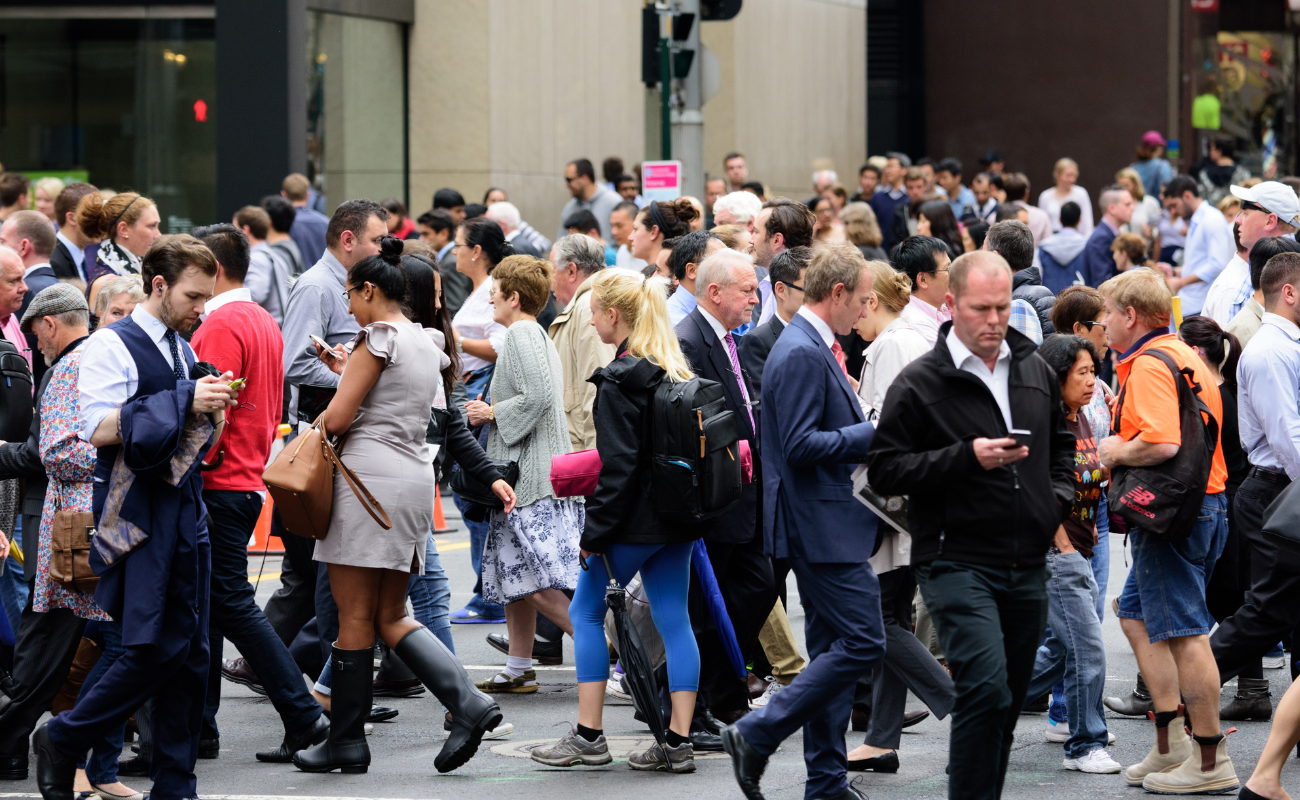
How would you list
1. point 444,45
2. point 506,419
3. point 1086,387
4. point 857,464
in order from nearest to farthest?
point 857,464 < point 1086,387 < point 506,419 < point 444,45

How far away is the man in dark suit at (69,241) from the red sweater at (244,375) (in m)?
3.22

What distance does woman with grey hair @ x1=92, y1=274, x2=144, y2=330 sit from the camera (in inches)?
275

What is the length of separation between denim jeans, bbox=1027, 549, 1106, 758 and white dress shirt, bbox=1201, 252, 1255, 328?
3.15m

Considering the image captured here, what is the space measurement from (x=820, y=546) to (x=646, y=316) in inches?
48.9

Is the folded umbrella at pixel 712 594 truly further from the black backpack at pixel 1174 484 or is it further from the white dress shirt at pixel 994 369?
the white dress shirt at pixel 994 369

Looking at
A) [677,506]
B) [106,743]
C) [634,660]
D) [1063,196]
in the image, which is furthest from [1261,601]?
[1063,196]

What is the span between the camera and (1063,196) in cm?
1973

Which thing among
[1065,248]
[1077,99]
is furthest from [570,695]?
[1077,99]

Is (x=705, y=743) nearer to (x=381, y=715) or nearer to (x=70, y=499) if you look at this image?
(x=381, y=715)

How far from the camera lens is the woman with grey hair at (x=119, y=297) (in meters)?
7.00

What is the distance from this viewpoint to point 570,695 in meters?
8.05

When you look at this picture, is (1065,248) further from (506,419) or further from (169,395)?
(169,395)

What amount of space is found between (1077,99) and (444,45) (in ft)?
46.6

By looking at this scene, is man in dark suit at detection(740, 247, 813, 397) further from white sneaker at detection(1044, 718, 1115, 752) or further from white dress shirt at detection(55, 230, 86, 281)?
white dress shirt at detection(55, 230, 86, 281)
